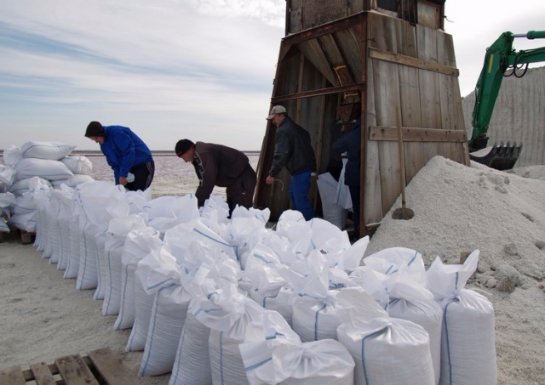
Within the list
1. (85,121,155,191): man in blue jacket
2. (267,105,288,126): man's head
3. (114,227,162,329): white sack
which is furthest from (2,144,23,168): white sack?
(114,227,162,329): white sack

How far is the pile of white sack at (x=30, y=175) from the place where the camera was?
5879mm

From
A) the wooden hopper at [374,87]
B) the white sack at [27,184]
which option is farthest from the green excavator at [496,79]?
the white sack at [27,184]

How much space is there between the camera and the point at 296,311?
188cm

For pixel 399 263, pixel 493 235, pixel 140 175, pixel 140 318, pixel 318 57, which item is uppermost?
pixel 318 57

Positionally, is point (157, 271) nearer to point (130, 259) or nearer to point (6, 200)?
point (130, 259)

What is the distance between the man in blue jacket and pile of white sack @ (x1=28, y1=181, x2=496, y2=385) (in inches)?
102

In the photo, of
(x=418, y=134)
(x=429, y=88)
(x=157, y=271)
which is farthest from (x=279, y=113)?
(x=157, y=271)

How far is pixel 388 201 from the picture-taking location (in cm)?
542

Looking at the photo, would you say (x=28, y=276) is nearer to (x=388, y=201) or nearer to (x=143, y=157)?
(x=143, y=157)

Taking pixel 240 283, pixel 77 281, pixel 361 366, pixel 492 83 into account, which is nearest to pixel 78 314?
pixel 77 281

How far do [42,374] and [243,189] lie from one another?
→ 3341 mm

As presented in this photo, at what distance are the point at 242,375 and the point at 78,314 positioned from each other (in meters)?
2.01

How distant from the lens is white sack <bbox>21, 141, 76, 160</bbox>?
625 cm

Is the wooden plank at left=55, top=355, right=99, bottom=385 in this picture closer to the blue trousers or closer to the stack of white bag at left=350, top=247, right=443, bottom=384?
the stack of white bag at left=350, top=247, right=443, bottom=384
